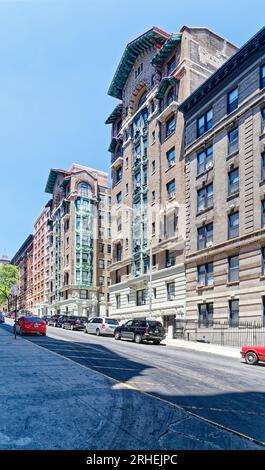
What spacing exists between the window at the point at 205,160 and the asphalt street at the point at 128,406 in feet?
70.9

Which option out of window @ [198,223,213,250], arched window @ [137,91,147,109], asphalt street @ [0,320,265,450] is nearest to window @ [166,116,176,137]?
arched window @ [137,91,147,109]

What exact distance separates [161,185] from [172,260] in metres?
7.78

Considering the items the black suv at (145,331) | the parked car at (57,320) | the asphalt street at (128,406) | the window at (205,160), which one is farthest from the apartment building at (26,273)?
the asphalt street at (128,406)

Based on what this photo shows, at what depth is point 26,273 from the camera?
11831 centimetres

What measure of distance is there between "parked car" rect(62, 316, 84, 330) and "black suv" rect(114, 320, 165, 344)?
49.8 feet

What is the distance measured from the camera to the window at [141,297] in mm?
44188

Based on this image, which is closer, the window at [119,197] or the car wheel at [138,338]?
the car wheel at [138,338]

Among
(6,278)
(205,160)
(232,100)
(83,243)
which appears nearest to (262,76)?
(232,100)

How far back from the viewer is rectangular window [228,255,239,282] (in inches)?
1167

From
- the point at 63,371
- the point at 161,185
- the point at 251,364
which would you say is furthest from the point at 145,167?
the point at 63,371

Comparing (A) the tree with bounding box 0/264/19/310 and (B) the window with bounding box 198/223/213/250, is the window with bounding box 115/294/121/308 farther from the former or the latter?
(A) the tree with bounding box 0/264/19/310

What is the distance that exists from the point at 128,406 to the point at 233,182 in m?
24.6

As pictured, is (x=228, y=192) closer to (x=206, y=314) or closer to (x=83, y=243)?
(x=206, y=314)

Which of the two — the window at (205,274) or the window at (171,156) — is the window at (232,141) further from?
the window at (205,274)
